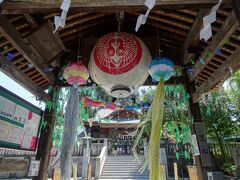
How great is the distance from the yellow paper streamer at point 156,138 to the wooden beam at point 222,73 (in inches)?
47.9

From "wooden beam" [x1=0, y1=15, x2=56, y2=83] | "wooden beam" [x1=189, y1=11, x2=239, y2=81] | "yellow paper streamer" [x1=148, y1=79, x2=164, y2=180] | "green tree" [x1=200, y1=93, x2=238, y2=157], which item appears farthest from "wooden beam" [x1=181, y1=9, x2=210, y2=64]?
"green tree" [x1=200, y1=93, x2=238, y2=157]

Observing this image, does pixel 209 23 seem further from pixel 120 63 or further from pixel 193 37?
pixel 193 37

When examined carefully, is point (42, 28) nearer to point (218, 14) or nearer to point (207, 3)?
point (207, 3)

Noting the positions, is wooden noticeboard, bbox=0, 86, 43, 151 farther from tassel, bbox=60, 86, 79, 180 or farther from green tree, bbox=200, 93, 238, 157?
green tree, bbox=200, 93, 238, 157

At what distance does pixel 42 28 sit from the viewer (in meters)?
2.96

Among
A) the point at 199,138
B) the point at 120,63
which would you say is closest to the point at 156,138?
the point at 120,63

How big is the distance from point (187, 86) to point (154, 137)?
6.45 feet

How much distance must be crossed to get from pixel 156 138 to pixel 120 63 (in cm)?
96

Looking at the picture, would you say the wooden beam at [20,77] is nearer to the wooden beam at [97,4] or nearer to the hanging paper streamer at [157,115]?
the wooden beam at [97,4]

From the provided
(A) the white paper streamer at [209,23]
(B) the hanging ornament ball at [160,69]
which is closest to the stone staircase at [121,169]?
(B) the hanging ornament ball at [160,69]

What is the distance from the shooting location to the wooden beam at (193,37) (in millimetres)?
2746

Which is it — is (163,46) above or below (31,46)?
above

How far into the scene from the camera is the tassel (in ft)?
7.86

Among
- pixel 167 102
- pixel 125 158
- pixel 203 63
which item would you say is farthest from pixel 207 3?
pixel 125 158
